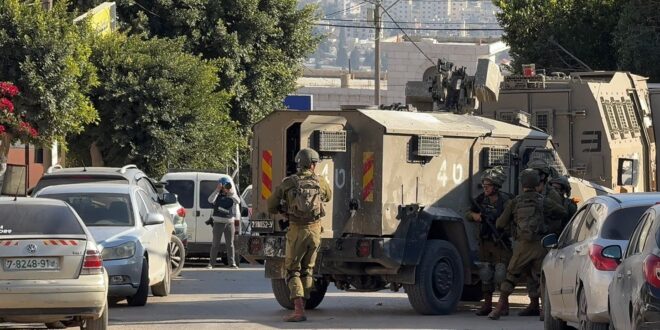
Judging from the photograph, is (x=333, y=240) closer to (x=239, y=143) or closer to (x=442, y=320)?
(x=442, y=320)

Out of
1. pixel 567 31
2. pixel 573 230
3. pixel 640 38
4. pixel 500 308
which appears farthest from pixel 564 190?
pixel 567 31

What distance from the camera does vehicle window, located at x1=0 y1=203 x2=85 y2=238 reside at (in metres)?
13.8

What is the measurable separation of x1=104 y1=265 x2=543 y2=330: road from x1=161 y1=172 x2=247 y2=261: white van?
6.50m

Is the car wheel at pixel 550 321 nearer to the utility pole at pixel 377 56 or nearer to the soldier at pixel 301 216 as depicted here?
the soldier at pixel 301 216

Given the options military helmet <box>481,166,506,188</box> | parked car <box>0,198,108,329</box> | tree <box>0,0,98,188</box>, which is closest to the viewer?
parked car <box>0,198,108,329</box>

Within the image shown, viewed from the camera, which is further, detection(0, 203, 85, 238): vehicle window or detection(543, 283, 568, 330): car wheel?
detection(543, 283, 568, 330): car wheel

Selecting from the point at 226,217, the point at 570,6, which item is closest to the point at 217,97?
the point at 226,217

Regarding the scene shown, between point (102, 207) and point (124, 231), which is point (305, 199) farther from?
point (102, 207)

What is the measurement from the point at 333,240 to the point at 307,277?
71 centimetres

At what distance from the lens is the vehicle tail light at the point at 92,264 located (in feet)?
44.6

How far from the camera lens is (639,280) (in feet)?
35.8

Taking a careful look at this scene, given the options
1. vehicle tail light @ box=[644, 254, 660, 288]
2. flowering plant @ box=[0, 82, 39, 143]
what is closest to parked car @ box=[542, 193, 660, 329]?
vehicle tail light @ box=[644, 254, 660, 288]

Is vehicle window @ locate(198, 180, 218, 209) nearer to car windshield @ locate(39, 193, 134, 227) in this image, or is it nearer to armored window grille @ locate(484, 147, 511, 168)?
car windshield @ locate(39, 193, 134, 227)

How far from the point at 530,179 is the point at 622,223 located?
3815 mm
